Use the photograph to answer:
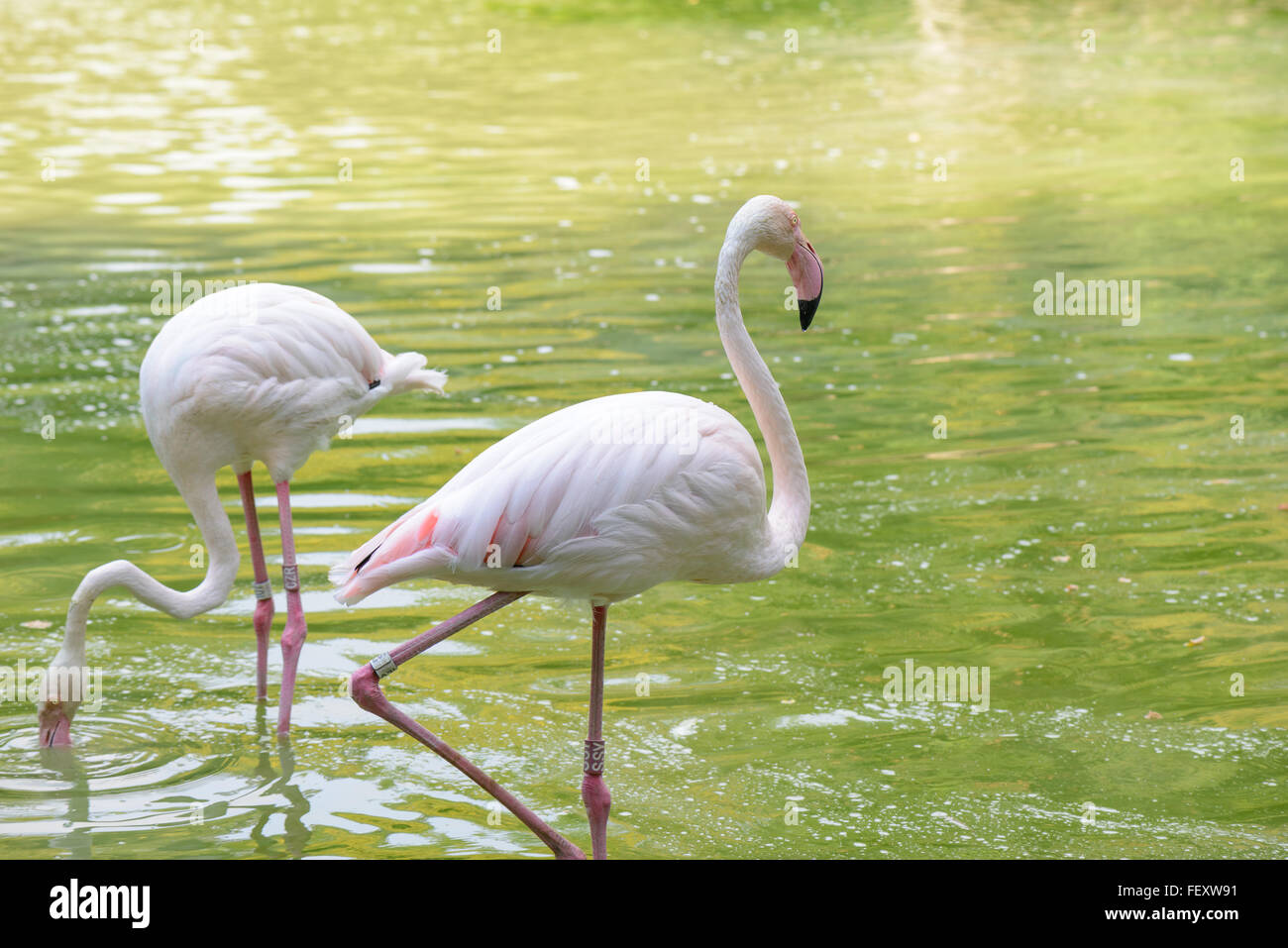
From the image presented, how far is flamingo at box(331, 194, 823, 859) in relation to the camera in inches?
172

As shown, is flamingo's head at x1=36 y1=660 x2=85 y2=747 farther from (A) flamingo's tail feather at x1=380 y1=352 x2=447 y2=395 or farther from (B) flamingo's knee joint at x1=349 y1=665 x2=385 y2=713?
(A) flamingo's tail feather at x1=380 y1=352 x2=447 y2=395

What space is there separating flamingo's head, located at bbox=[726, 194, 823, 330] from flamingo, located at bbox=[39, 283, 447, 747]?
1.77m

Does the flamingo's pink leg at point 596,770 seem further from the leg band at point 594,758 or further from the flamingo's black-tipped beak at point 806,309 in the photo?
the flamingo's black-tipped beak at point 806,309

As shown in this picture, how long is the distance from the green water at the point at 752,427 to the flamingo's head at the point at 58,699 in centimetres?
9

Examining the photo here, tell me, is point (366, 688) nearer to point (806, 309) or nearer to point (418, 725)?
point (418, 725)

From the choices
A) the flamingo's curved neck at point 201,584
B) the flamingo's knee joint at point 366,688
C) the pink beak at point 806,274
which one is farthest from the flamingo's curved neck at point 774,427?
the flamingo's curved neck at point 201,584

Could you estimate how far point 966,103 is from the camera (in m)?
18.9

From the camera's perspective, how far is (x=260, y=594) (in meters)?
5.95

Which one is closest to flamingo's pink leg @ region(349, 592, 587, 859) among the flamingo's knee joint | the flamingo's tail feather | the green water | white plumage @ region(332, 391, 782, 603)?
the flamingo's knee joint

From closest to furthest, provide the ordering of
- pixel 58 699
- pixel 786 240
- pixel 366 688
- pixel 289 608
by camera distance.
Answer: pixel 366 688 → pixel 786 240 → pixel 58 699 → pixel 289 608

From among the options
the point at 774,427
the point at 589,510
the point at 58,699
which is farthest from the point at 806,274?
the point at 58,699

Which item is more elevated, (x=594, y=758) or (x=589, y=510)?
(x=589, y=510)

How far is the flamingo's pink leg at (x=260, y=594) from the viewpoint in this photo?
5.90 metres

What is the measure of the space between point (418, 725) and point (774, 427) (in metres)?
1.36
